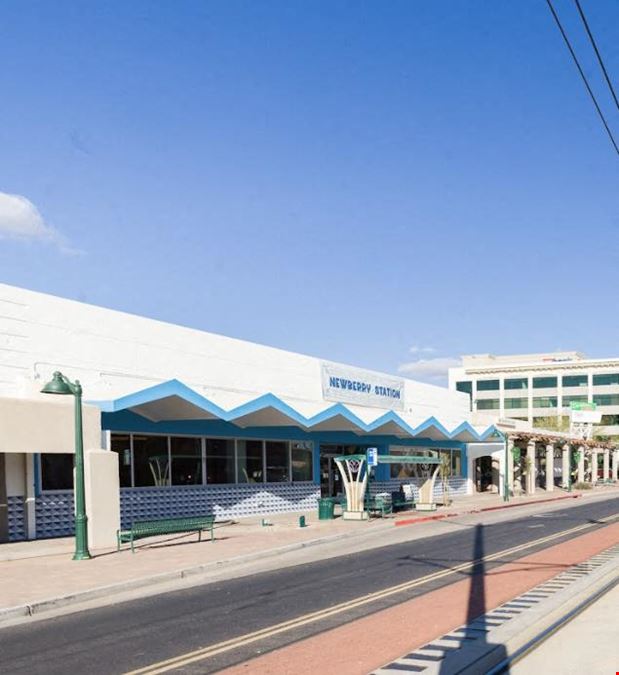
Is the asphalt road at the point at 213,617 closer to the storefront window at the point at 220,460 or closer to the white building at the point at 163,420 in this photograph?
the white building at the point at 163,420

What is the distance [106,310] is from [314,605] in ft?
55.4

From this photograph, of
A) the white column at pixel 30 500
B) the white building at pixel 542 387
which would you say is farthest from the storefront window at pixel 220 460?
the white building at pixel 542 387

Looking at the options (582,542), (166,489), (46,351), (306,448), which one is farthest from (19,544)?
(306,448)

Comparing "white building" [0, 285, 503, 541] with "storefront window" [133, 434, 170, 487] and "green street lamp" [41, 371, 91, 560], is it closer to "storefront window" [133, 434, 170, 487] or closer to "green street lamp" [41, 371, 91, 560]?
"storefront window" [133, 434, 170, 487]

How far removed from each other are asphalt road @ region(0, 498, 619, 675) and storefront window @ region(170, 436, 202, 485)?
38.2ft

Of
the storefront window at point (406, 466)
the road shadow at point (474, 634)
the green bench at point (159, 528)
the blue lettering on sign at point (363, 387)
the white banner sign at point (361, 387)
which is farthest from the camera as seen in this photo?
the storefront window at point (406, 466)

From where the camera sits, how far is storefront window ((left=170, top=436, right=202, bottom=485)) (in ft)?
102

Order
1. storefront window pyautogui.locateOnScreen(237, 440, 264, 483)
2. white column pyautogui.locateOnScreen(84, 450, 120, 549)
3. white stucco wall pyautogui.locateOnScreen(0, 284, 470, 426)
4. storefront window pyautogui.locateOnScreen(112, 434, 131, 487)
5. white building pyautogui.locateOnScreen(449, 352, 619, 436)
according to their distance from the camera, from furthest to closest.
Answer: white building pyautogui.locateOnScreen(449, 352, 619, 436) < storefront window pyautogui.locateOnScreen(237, 440, 264, 483) < storefront window pyautogui.locateOnScreen(112, 434, 131, 487) < white stucco wall pyautogui.locateOnScreen(0, 284, 470, 426) < white column pyautogui.locateOnScreen(84, 450, 120, 549)

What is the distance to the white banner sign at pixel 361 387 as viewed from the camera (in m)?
42.8

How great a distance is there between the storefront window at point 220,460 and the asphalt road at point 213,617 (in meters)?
12.9

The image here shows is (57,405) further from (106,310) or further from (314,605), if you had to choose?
(314,605)

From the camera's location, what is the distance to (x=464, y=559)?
19.1 meters

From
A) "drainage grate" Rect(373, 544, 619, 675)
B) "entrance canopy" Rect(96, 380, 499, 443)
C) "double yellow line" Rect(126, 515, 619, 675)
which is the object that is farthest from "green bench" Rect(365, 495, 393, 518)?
"drainage grate" Rect(373, 544, 619, 675)

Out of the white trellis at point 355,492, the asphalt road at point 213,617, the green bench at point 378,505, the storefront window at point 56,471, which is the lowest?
the green bench at point 378,505
